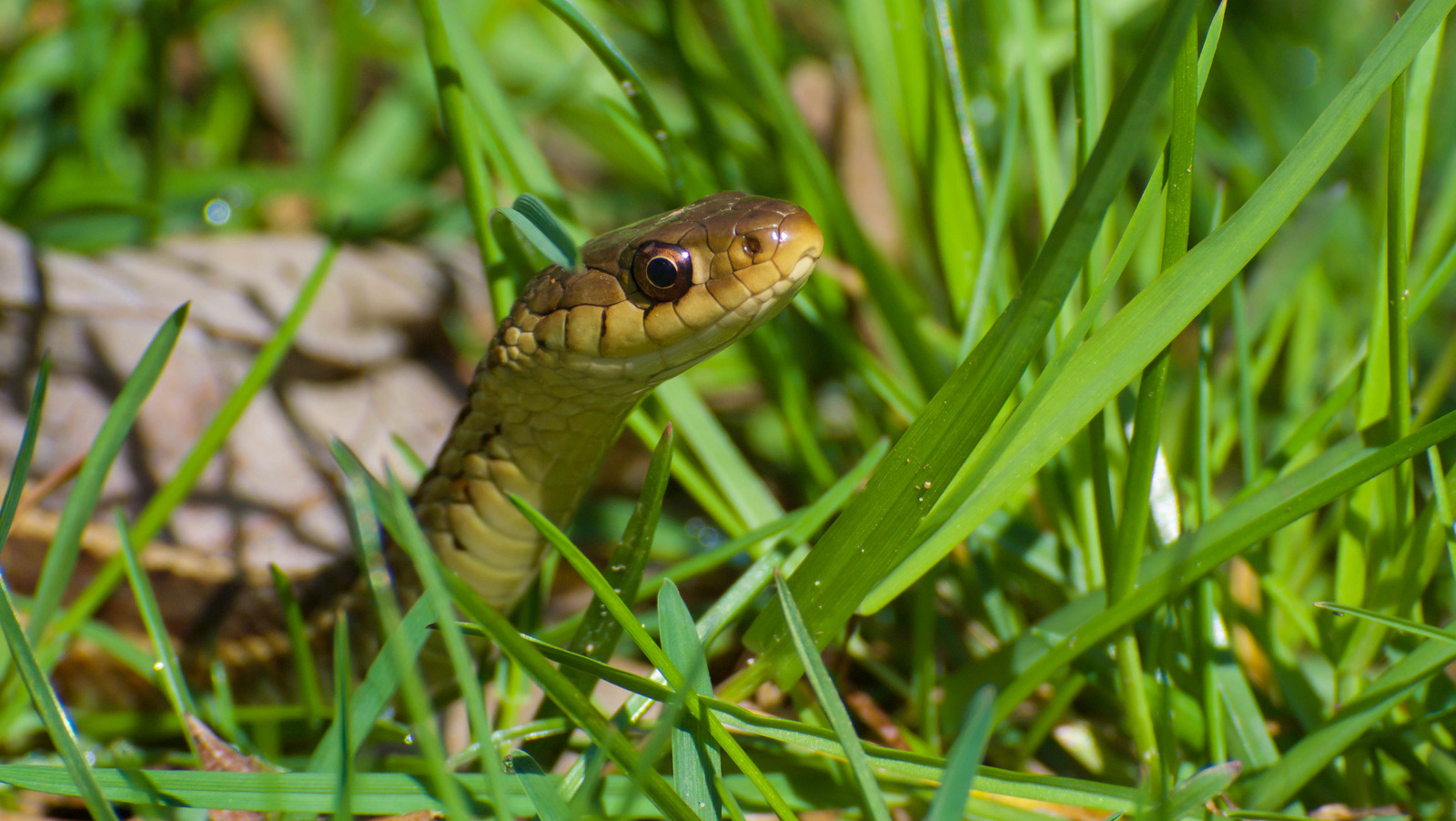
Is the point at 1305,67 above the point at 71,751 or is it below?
above

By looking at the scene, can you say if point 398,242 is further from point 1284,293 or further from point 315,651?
point 1284,293

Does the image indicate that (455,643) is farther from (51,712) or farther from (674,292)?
(674,292)

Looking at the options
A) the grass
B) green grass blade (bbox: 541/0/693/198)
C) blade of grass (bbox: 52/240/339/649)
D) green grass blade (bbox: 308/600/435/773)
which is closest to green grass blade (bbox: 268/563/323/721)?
the grass

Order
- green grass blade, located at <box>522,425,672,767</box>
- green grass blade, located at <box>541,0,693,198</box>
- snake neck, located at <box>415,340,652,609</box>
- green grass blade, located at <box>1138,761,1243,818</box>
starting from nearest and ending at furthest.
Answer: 1. green grass blade, located at <box>1138,761,1243,818</box>
2. green grass blade, located at <box>522,425,672,767</box>
3. green grass blade, located at <box>541,0,693,198</box>
4. snake neck, located at <box>415,340,652,609</box>

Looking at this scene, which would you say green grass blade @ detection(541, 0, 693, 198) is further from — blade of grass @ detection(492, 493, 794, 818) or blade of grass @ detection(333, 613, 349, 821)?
blade of grass @ detection(333, 613, 349, 821)

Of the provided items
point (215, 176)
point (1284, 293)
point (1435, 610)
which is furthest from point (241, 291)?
point (1435, 610)

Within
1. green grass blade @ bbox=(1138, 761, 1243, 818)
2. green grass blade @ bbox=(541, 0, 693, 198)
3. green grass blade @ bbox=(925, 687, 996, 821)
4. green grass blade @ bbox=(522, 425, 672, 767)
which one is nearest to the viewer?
green grass blade @ bbox=(925, 687, 996, 821)
